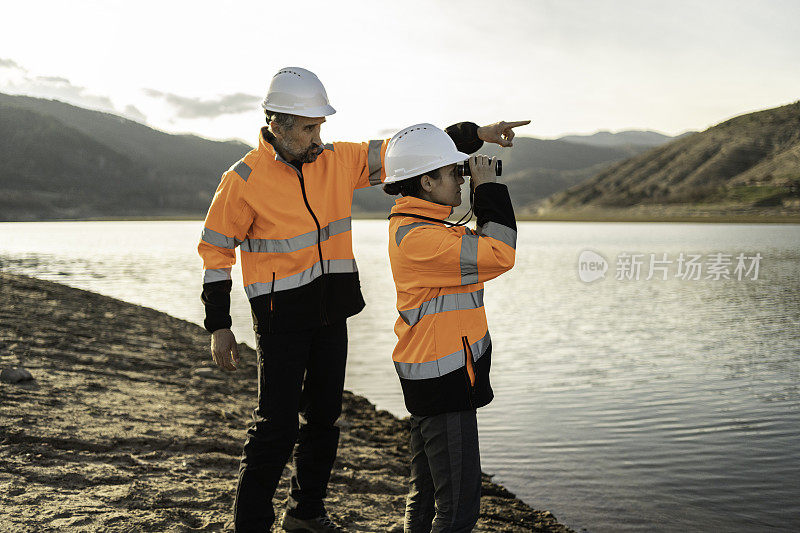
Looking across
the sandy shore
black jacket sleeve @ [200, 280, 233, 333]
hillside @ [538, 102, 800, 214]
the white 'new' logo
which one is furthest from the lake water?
hillside @ [538, 102, 800, 214]

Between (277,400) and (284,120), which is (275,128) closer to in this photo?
(284,120)

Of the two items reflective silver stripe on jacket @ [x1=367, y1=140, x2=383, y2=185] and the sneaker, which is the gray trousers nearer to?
the sneaker

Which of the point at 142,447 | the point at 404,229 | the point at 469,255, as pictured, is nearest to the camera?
the point at 469,255

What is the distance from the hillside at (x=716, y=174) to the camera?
369ft

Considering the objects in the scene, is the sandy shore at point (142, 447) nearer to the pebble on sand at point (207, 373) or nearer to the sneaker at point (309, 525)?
the pebble on sand at point (207, 373)

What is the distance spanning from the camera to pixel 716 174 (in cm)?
13762

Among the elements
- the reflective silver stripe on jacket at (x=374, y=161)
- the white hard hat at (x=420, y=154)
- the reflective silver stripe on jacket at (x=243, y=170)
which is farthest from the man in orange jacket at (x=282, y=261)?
the white hard hat at (x=420, y=154)

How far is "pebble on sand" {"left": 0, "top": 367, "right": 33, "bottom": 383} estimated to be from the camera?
17.6 feet

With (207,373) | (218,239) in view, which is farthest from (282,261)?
(207,373)

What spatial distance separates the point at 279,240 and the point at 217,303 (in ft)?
1.38

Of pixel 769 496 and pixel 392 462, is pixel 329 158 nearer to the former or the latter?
pixel 392 462

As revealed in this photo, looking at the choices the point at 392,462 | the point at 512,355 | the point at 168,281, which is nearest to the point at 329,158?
the point at 392,462

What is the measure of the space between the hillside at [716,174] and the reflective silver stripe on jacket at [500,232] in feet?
367

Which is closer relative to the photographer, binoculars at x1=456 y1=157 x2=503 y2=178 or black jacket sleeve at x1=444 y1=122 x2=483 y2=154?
binoculars at x1=456 y1=157 x2=503 y2=178
